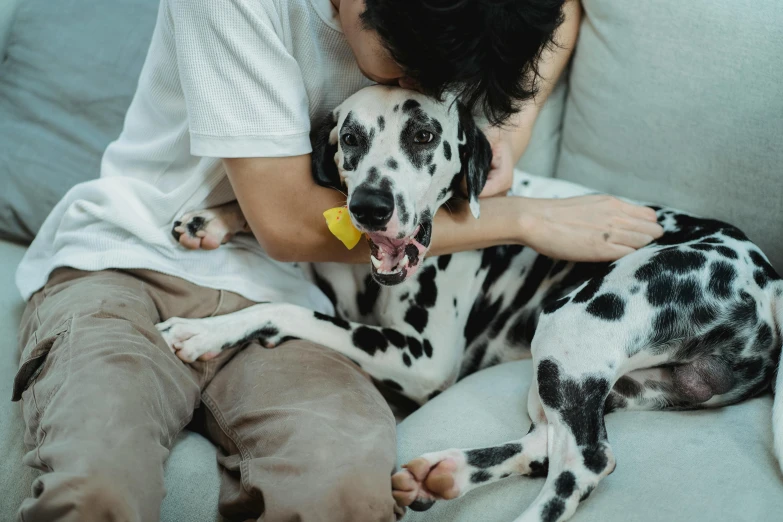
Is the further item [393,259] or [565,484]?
[393,259]

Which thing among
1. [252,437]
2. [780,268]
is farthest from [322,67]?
[780,268]

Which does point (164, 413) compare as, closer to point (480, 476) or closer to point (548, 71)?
point (480, 476)

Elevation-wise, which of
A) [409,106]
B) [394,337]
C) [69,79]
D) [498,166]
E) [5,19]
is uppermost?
[409,106]

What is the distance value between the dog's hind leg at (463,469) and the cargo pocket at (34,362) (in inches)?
32.9

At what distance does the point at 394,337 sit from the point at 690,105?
113 cm

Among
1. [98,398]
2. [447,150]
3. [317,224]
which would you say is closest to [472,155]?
[447,150]

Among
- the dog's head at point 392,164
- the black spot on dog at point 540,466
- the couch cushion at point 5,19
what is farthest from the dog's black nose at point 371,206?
the couch cushion at point 5,19

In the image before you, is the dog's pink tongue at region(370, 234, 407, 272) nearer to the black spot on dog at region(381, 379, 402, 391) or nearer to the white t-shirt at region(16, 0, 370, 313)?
the white t-shirt at region(16, 0, 370, 313)

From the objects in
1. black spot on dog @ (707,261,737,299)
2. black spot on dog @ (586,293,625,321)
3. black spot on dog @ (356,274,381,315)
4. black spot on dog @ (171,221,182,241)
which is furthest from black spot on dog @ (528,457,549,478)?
black spot on dog @ (171,221,182,241)

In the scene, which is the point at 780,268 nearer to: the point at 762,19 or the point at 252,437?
the point at 762,19

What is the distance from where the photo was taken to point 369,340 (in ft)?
6.46

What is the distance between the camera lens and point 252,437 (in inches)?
62.5

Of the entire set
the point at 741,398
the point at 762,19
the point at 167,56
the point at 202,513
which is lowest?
the point at 202,513

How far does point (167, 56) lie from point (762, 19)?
5.36 feet
